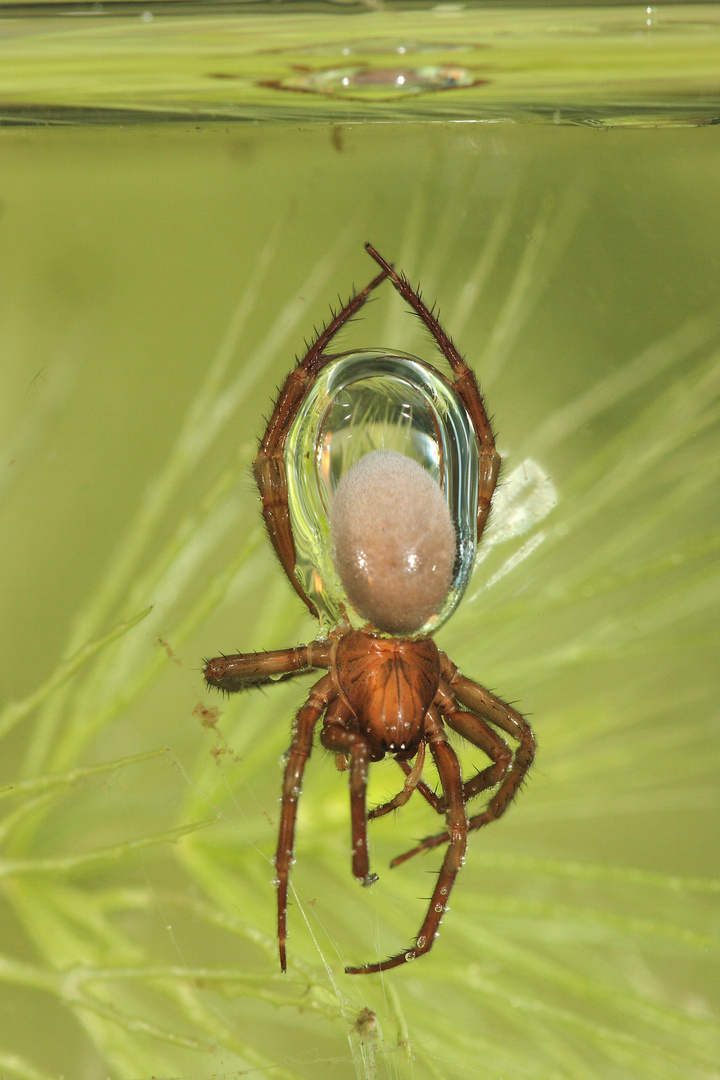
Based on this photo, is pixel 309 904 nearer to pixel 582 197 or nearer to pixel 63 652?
pixel 63 652

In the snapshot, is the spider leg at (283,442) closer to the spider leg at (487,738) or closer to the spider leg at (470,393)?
the spider leg at (470,393)

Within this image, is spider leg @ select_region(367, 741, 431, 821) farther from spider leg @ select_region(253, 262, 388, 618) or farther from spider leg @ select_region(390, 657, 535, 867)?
spider leg @ select_region(253, 262, 388, 618)

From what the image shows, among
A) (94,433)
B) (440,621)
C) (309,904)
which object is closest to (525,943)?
(309,904)

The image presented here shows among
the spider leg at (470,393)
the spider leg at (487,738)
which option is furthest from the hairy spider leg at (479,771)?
the spider leg at (470,393)

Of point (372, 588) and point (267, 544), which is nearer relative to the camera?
point (372, 588)

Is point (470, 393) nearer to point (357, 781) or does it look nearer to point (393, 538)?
point (393, 538)

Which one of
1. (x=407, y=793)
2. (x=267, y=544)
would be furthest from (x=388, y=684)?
(x=267, y=544)
